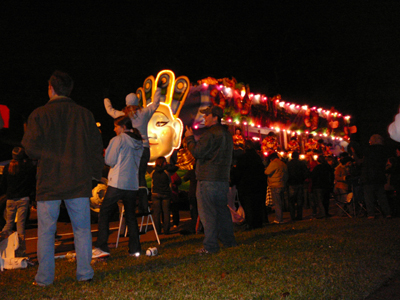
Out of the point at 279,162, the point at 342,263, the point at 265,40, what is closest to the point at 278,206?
the point at 279,162

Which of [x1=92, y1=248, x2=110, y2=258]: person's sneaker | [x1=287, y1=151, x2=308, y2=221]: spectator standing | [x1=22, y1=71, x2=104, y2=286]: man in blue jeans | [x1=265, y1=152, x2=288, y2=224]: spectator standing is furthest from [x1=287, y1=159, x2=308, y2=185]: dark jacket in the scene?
[x1=22, y1=71, x2=104, y2=286]: man in blue jeans

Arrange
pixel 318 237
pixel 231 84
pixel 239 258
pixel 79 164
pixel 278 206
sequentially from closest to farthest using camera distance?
pixel 79 164 → pixel 239 258 → pixel 318 237 → pixel 278 206 → pixel 231 84

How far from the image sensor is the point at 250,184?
9062 mm

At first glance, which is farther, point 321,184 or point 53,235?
point 321,184

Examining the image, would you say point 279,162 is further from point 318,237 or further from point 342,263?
point 342,263

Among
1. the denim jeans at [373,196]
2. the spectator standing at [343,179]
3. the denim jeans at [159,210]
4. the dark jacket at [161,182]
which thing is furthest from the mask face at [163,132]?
the denim jeans at [373,196]

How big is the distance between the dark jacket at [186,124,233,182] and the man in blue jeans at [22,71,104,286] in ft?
6.49

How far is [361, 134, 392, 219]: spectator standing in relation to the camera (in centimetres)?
1014

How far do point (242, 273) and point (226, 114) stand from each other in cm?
1146

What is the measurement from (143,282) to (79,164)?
140cm

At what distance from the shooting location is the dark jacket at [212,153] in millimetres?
5867

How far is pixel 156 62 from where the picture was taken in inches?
1097

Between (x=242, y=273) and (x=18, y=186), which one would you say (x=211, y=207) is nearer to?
(x=242, y=273)

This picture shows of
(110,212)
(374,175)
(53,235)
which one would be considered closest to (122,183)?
(110,212)
